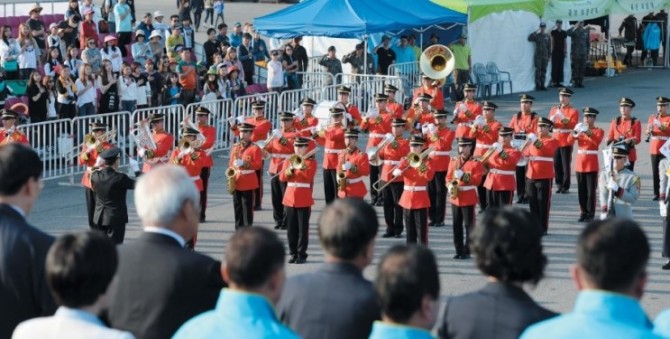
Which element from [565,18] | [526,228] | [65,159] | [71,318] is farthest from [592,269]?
[565,18]

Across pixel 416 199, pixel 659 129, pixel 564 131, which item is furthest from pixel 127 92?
pixel 659 129

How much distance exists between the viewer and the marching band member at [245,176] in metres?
15.8

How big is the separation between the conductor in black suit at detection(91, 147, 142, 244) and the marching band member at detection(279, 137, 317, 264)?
76.3 inches

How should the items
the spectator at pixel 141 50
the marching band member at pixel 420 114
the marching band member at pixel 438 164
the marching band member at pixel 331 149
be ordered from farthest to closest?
1. the spectator at pixel 141 50
2. the marching band member at pixel 420 114
3. the marching band member at pixel 331 149
4. the marching band member at pixel 438 164

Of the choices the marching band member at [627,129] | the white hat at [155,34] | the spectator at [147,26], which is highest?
the spectator at [147,26]

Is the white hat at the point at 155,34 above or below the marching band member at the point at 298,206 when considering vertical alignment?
above

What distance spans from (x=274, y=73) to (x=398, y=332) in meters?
19.4

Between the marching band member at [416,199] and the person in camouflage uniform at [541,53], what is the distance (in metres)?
14.9

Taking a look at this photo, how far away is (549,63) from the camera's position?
30094mm

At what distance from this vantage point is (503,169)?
51.7 ft

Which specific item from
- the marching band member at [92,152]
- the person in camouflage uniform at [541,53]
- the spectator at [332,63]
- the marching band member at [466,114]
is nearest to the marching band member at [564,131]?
the marching band member at [466,114]

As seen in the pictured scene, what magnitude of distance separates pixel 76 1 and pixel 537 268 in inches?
831

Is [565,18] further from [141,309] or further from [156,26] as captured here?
[141,309]

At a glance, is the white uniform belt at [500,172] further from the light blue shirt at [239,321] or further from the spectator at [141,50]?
the light blue shirt at [239,321]
